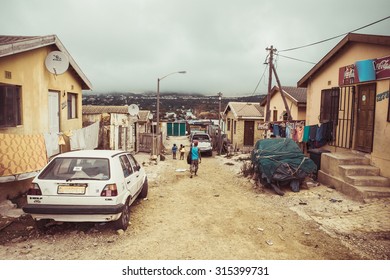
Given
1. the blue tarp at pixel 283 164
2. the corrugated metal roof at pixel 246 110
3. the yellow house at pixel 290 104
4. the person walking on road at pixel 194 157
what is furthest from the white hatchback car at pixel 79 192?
the corrugated metal roof at pixel 246 110

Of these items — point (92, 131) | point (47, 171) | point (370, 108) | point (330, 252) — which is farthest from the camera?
point (92, 131)

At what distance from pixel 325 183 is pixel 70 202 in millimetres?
7717

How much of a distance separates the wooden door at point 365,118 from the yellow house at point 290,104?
778 cm

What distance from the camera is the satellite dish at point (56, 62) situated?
8.89 metres

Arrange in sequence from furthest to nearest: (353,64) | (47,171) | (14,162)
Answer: (353,64)
(14,162)
(47,171)

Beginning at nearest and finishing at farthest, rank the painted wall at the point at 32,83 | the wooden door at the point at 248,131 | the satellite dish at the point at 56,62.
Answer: the painted wall at the point at 32,83 < the satellite dish at the point at 56,62 < the wooden door at the point at 248,131

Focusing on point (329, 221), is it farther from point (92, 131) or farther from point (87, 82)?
point (87, 82)

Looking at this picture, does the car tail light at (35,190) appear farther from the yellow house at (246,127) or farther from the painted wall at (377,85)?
the yellow house at (246,127)

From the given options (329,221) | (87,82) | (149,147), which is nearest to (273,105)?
(149,147)

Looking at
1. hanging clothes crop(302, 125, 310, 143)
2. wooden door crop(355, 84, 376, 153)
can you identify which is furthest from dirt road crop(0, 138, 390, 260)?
hanging clothes crop(302, 125, 310, 143)

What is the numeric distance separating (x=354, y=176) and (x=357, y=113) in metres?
2.54

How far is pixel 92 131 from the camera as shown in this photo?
1237 cm

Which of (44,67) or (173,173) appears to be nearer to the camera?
(44,67)

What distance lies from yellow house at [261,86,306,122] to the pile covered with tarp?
8.71 m
